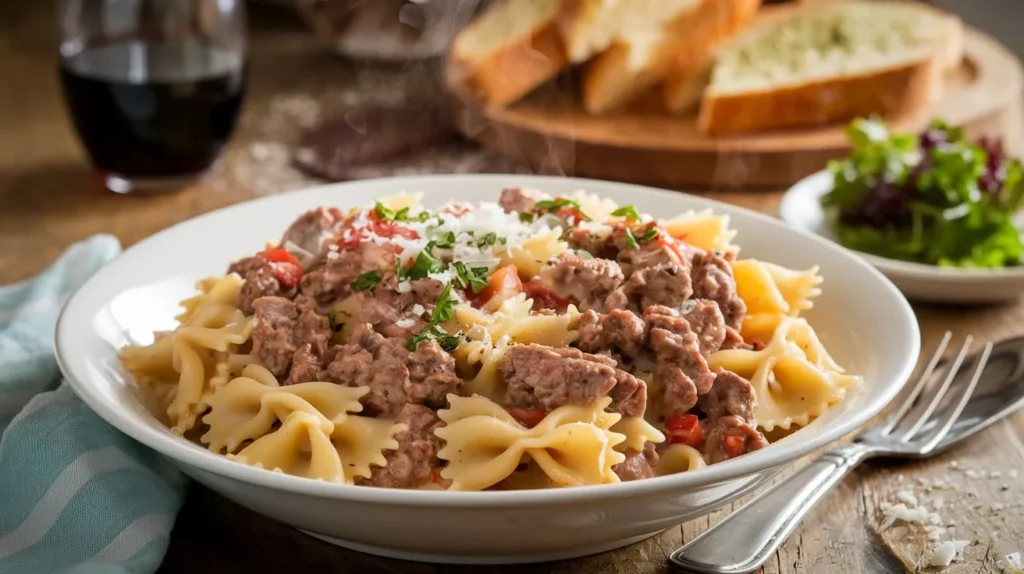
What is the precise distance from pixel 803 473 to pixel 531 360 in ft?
3.58

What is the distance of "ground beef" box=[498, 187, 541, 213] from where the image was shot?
4312 millimetres

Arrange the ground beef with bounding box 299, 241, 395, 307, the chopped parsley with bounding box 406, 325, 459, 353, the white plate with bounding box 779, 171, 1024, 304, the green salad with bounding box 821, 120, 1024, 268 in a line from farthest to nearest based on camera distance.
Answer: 1. the green salad with bounding box 821, 120, 1024, 268
2. the white plate with bounding box 779, 171, 1024, 304
3. the ground beef with bounding box 299, 241, 395, 307
4. the chopped parsley with bounding box 406, 325, 459, 353

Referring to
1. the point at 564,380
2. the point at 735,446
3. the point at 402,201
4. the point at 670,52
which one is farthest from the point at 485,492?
the point at 670,52

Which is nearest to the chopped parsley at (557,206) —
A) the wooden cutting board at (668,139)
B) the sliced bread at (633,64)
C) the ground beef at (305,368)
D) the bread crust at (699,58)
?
the ground beef at (305,368)

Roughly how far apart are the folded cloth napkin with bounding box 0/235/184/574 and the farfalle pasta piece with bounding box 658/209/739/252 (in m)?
2.00

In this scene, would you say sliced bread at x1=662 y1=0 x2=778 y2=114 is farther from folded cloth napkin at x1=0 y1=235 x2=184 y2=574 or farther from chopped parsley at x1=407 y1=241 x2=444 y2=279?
folded cloth napkin at x1=0 y1=235 x2=184 y2=574

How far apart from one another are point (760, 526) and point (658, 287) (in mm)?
802

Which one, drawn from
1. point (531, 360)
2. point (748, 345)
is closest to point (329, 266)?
point (531, 360)

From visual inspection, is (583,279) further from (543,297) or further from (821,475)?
(821,475)

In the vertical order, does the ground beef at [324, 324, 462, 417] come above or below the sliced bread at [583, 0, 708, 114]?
above

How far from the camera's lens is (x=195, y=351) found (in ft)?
12.8

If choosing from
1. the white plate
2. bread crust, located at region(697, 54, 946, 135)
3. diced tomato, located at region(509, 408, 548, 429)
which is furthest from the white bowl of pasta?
bread crust, located at region(697, 54, 946, 135)

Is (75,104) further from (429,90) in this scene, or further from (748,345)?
(748,345)

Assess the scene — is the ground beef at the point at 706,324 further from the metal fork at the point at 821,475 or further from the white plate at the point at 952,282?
the white plate at the point at 952,282
